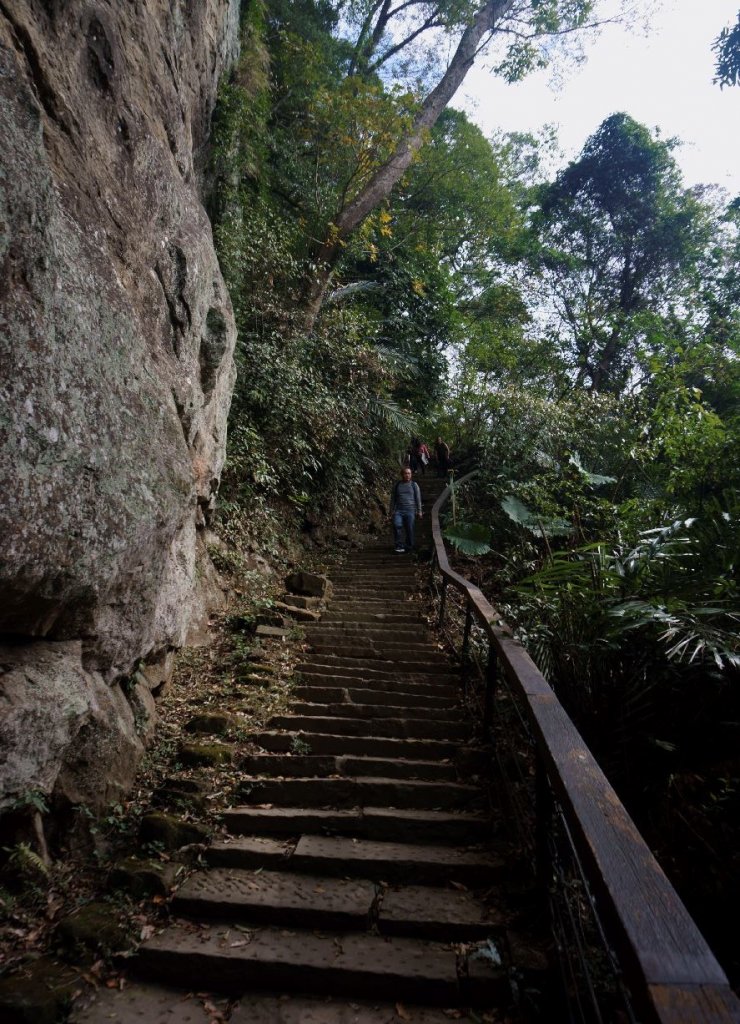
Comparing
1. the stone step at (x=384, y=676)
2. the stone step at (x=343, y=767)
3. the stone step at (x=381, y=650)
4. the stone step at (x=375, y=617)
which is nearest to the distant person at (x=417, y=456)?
the stone step at (x=375, y=617)

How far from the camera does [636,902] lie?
50.2 inches

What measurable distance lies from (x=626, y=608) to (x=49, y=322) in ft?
12.4

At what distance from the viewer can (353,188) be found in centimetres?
1161

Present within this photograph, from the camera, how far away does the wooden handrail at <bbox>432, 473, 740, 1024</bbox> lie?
100cm

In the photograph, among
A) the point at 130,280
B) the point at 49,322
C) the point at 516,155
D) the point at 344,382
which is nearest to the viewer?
the point at 49,322

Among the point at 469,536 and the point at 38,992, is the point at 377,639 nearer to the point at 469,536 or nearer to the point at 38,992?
the point at 469,536

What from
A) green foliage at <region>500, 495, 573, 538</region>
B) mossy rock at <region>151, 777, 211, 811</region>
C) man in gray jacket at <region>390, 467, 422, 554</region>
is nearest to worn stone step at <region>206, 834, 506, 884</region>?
mossy rock at <region>151, 777, 211, 811</region>

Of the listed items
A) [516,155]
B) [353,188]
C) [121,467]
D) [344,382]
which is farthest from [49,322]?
[516,155]

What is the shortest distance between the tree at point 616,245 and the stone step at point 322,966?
15.7m

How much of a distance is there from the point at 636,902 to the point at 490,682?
2621 mm

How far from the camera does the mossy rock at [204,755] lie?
12.6 ft

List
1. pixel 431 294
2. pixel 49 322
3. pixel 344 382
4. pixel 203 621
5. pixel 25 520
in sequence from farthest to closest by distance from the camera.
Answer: pixel 431 294
pixel 344 382
pixel 203 621
pixel 49 322
pixel 25 520

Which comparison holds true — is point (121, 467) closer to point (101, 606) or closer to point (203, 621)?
point (101, 606)

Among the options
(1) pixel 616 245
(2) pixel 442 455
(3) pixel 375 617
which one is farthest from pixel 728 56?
(1) pixel 616 245
